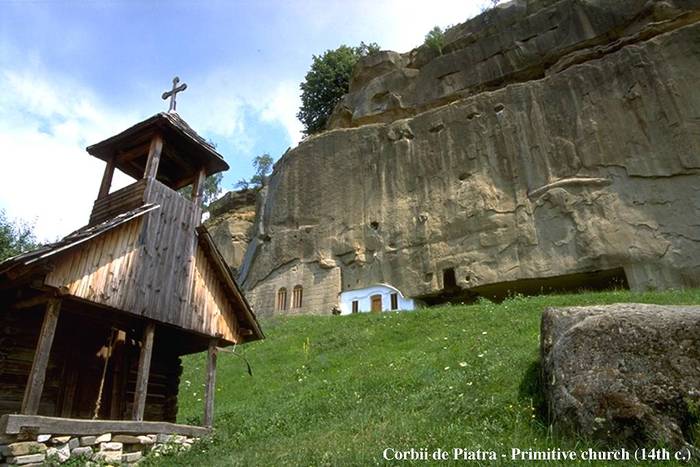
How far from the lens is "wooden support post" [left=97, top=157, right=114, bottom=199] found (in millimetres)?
12172

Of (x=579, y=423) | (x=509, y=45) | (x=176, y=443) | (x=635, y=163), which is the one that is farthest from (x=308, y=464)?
(x=509, y=45)

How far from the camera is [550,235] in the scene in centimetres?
2881

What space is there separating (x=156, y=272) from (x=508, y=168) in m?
26.1

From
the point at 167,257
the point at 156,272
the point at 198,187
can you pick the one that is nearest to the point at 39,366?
the point at 156,272

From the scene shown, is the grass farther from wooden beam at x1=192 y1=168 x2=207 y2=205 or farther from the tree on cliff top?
the tree on cliff top

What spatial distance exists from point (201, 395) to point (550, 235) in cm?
2122

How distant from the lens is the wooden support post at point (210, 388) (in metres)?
11.6

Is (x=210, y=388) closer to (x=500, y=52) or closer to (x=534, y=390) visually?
(x=534, y=390)

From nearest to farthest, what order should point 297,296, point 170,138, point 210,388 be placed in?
point 210,388 → point 170,138 → point 297,296

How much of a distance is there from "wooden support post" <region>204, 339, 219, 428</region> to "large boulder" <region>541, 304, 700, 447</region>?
7725 mm

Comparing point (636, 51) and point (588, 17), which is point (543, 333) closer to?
point (636, 51)

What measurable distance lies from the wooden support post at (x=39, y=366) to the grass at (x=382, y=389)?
2.54m

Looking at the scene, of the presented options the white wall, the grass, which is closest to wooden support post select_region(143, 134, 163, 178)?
the grass

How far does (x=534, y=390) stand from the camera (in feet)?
28.8
